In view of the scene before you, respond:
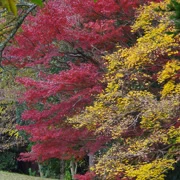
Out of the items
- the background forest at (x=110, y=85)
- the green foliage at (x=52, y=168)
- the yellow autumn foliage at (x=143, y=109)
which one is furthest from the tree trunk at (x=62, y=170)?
the yellow autumn foliage at (x=143, y=109)

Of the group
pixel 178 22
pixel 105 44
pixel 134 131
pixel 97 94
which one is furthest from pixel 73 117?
pixel 178 22

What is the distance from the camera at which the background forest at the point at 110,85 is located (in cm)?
558

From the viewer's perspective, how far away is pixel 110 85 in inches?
238

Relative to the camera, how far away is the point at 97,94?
6.44 metres

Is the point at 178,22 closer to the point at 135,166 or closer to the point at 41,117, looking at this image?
the point at 135,166

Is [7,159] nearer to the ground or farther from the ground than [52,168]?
farther from the ground

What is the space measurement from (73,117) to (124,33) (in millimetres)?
1980

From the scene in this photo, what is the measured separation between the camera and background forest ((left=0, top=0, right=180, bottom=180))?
5582 mm

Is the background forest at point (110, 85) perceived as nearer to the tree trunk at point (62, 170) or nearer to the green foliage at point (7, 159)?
the tree trunk at point (62, 170)

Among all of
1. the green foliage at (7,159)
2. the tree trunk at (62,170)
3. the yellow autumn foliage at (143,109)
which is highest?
the yellow autumn foliage at (143,109)

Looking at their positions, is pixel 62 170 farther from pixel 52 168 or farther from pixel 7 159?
pixel 7 159

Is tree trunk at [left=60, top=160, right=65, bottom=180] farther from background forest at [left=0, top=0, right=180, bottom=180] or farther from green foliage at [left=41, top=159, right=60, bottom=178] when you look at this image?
background forest at [left=0, top=0, right=180, bottom=180]

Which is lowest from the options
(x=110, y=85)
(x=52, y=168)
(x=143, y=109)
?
(x=52, y=168)

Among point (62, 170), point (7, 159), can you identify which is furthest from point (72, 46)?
point (7, 159)
